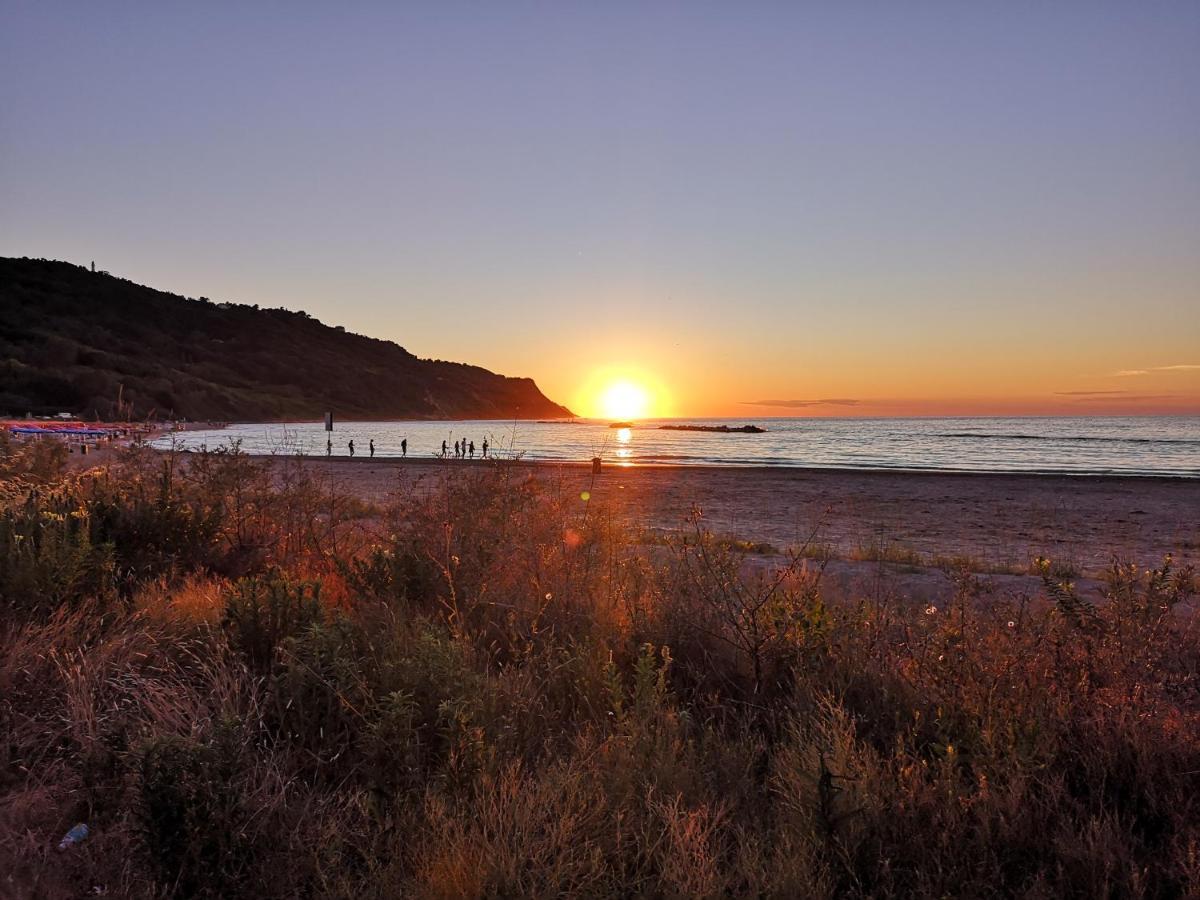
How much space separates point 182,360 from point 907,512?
132 meters

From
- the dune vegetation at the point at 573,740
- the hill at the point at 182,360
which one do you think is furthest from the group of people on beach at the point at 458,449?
the hill at the point at 182,360

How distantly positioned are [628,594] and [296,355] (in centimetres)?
16206

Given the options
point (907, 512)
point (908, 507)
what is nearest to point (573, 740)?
point (907, 512)

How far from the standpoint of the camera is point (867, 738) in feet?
11.1

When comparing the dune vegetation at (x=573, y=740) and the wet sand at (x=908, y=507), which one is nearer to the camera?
the dune vegetation at (x=573, y=740)

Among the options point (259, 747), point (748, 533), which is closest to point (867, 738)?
point (259, 747)

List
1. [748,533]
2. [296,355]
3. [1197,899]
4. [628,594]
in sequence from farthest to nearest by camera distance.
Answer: [296,355], [748,533], [628,594], [1197,899]

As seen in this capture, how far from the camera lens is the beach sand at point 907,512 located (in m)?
9.68

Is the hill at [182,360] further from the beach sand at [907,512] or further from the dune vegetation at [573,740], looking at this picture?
the dune vegetation at [573,740]

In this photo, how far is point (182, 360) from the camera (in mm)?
122562

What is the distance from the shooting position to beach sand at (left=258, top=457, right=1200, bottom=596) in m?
9.68

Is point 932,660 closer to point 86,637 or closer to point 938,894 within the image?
point 938,894

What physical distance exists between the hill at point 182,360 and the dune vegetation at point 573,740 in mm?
56062

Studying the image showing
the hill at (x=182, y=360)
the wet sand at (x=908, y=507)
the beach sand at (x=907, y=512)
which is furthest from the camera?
the hill at (x=182, y=360)
